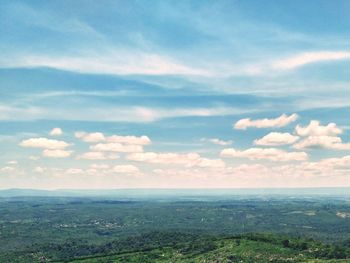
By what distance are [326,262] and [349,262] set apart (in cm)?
916

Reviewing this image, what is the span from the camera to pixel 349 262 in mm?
188250

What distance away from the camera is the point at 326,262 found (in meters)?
193
